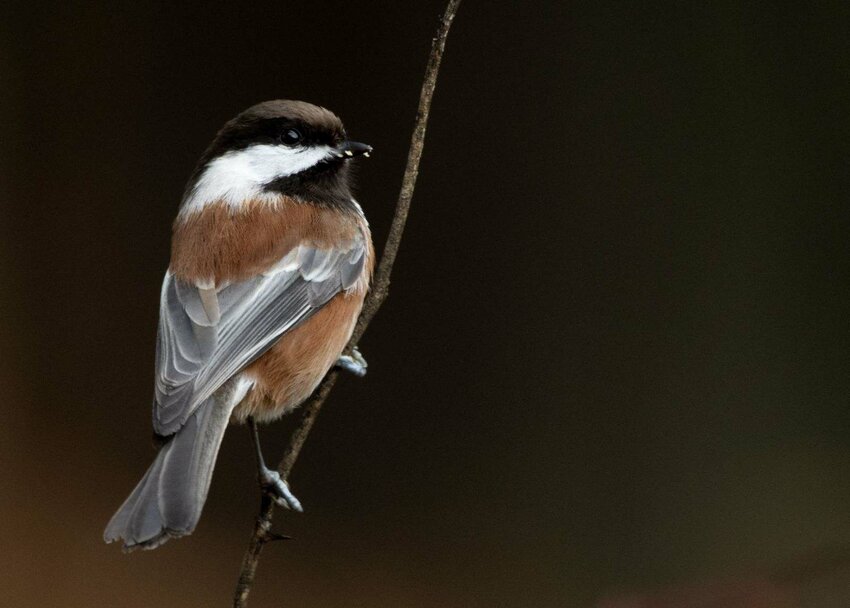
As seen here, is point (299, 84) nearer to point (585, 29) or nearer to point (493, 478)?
point (585, 29)

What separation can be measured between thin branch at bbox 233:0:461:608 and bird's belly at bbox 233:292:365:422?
1.29ft

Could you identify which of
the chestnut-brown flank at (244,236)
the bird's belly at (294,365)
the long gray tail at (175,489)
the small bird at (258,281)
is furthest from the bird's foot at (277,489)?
the chestnut-brown flank at (244,236)

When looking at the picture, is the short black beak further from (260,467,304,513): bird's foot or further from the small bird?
(260,467,304,513): bird's foot

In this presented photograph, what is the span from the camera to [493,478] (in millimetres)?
3098

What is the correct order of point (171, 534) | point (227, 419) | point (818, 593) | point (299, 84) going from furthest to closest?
point (299, 84), point (227, 419), point (818, 593), point (171, 534)

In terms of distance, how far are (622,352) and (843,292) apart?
82 cm

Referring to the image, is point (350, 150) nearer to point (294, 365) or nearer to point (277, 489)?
point (294, 365)

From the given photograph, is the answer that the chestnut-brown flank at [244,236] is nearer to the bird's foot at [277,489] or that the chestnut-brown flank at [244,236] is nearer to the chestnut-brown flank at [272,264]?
the chestnut-brown flank at [272,264]

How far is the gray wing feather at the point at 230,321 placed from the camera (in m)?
1.92

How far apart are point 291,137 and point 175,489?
94 cm

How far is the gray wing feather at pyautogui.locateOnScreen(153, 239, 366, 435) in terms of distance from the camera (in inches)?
75.7

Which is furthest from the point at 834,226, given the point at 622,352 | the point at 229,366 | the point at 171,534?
the point at 171,534

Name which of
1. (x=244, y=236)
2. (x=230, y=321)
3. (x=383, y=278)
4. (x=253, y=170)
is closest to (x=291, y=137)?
(x=253, y=170)

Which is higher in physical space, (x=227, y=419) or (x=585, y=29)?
(x=585, y=29)
